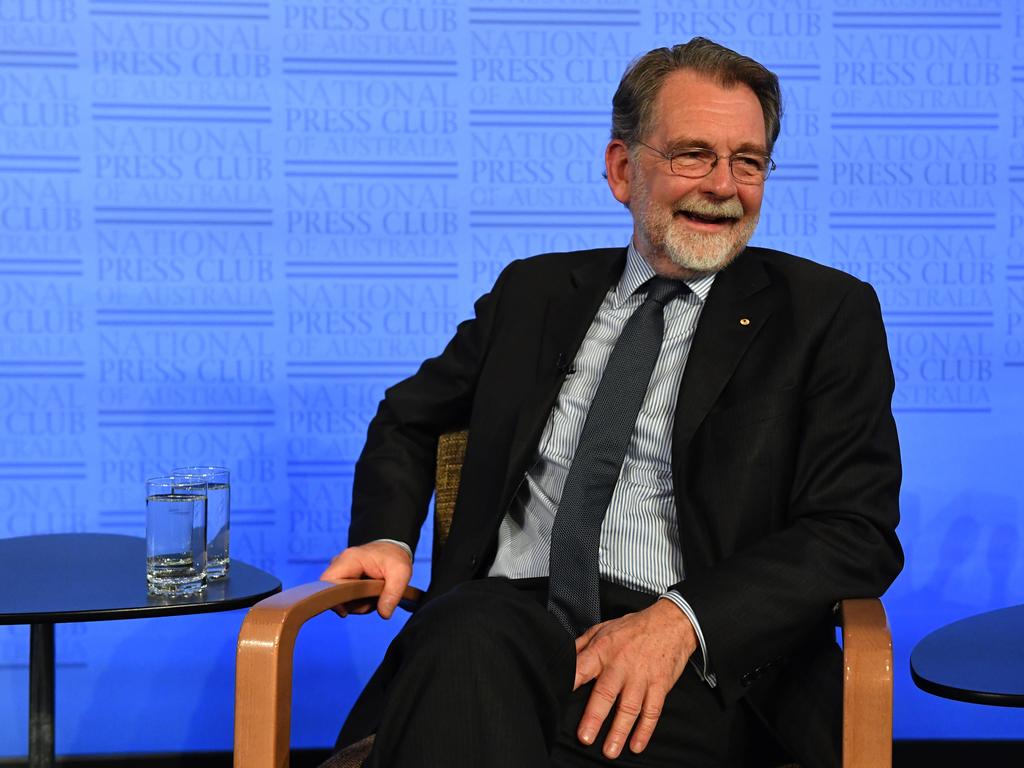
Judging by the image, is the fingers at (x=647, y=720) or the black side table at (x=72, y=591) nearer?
the fingers at (x=647, y=720)

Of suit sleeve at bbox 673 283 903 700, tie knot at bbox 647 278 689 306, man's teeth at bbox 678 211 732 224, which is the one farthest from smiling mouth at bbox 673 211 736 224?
suit sleeve at bbox 673 283 903 700

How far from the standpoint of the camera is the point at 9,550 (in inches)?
89.6

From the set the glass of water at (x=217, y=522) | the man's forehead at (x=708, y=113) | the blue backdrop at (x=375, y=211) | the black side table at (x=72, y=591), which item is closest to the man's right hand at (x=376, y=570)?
the black side table at (x=72, y=591)

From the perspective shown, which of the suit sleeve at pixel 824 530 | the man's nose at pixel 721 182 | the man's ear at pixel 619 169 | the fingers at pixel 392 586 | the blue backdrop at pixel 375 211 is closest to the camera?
the suit sleeve at pixel 824 530

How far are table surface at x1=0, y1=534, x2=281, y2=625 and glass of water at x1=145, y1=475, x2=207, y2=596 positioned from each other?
3 centimetres

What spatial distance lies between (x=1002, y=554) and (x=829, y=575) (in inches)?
51.8

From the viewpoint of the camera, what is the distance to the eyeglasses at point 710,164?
6.80 feet

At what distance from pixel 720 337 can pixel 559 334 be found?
1.03ft

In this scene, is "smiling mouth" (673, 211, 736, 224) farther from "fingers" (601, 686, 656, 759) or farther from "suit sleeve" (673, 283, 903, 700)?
"fingers" (601, 686, 656, 759)

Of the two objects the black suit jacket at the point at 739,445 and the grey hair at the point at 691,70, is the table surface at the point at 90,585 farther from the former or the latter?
the grey hair at the point at 691,70

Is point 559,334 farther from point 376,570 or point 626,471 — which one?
point 376,570

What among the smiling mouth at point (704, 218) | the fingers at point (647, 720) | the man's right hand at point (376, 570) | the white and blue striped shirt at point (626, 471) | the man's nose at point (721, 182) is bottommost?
the fingers at point (647, 720)

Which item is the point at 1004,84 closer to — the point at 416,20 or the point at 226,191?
the point at 416,20

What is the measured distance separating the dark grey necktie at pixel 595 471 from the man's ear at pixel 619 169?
290mm
